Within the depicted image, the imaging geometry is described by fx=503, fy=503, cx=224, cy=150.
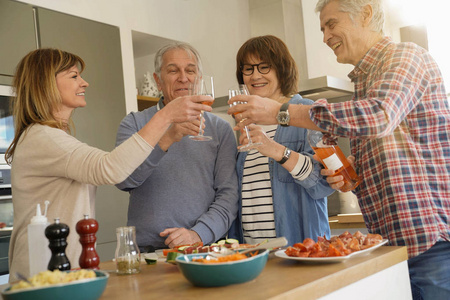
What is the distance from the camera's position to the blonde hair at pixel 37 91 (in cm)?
152

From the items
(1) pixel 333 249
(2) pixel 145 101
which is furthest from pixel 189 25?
(1) pixel 333 249

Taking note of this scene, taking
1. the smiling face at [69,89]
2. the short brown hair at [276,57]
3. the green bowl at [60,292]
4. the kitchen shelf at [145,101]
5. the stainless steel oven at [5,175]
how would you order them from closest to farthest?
1. the green bowl at [60,292]
2. the smiling face at [69,89]
3. the short brown hair at [276,57]
4. the stainless steel oven at [5,175]
5. the kitchen shelf at [145,101]

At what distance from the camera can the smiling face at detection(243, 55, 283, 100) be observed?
76.0 inches

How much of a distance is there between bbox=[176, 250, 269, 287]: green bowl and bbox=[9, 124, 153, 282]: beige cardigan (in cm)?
Result: 47

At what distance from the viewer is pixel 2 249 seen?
2775mm

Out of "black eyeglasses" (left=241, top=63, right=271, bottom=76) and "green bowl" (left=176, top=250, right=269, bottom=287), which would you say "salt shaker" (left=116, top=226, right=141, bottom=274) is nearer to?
"green bowl" (left=176, top=250, right=269, bottom=287)

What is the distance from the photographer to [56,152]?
1396 millimetres

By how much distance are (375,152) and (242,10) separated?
3.33m

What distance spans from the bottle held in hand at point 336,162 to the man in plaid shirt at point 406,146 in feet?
0.11

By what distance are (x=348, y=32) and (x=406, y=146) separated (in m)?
0.40

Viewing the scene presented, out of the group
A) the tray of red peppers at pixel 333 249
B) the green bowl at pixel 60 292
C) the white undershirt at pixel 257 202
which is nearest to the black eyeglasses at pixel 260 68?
the white undershirt at pixel 257 202

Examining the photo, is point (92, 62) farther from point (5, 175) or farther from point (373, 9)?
point (373, 9)

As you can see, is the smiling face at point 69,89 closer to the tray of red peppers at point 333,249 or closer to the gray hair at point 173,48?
the gray hair at point 173,48

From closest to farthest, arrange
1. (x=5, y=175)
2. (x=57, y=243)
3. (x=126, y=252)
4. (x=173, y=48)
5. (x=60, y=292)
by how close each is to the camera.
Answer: (x=60, y=292), (x=57, y=243), (x=126, y=252), (x=173, y=48), (x=5, y=175)
